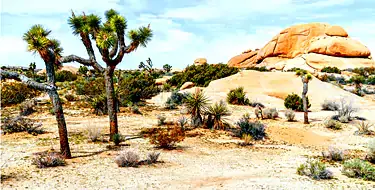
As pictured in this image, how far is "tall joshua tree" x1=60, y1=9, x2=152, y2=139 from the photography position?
13672 millimetres

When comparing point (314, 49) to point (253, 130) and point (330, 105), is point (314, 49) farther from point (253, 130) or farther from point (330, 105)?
point (253, 130)

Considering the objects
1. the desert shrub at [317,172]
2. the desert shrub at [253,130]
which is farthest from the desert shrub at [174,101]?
the desert shrub at [317,172]

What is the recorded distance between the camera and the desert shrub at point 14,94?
27864mm

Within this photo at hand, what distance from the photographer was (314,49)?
2347 inches

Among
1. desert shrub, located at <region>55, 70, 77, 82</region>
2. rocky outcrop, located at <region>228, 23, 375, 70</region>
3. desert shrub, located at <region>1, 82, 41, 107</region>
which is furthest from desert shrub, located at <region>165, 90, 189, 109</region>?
rocky outcrop, located at <region>228, 23, 375, 70</region>

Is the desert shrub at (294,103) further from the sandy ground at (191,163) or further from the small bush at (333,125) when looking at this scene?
the sandy ground at (191,163)

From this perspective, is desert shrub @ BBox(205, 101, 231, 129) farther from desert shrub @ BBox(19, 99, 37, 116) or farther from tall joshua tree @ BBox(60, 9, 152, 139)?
desert shrub @ BBox(19, 99, 37, 116)

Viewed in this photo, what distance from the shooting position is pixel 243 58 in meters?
74.1

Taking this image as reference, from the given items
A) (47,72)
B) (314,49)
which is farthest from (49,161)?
(314,49)

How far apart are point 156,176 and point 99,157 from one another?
9.28 feet

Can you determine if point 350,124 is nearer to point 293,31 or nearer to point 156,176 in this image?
point 156,176

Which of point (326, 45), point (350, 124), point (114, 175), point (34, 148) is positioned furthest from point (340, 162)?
point (326, 45)

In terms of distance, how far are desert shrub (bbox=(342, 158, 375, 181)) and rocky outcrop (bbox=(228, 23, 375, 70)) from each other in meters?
48.6

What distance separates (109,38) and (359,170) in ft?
31.4
